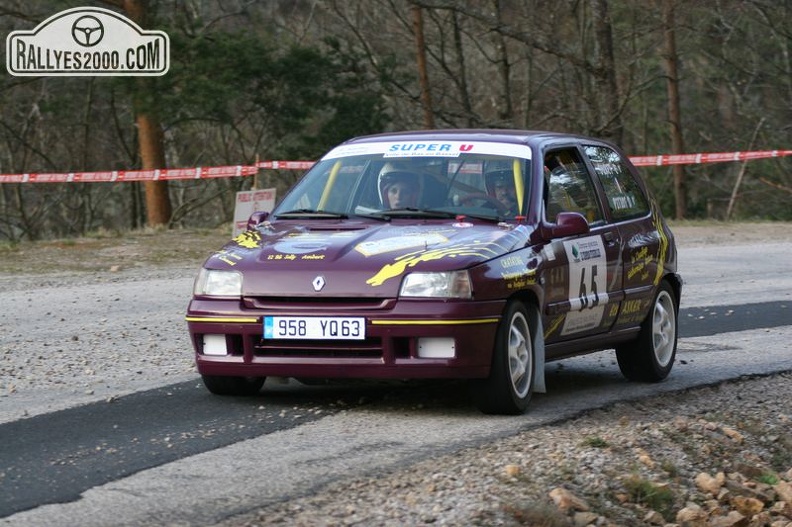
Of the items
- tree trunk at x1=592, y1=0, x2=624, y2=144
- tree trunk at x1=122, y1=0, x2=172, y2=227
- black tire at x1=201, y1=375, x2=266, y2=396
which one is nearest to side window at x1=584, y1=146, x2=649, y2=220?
black tire at x1=201, y1=375, x2=266, y2=396

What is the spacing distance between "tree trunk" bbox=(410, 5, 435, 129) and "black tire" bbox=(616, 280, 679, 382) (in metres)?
23.9

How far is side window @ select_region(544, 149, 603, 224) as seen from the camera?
8281 millimetres

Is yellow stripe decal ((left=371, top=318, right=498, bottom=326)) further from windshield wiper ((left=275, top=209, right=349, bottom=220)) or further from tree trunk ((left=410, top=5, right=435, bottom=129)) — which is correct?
tree trunk ((left=410, top=5, right=435, bottom=129))

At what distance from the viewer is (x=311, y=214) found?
830 cm

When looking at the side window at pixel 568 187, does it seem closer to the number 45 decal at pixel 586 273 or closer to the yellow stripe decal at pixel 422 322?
the number 45 decal at pixel 586 273

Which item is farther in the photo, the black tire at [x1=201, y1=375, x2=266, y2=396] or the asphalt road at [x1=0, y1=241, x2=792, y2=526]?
the black tire at [x1=201, y1=375, x2=266, y2=396]

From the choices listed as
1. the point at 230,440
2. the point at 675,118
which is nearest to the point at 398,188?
the point at 230,440

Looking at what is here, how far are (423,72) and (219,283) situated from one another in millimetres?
26845

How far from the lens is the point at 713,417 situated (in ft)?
25.6

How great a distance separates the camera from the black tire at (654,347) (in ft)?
29.9

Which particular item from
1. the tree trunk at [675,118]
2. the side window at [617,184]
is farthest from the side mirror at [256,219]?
the tree trunk at [675,118]

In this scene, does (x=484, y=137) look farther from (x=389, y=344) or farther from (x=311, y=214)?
(x=389, y=344)

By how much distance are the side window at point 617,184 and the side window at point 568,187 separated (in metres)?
0.20

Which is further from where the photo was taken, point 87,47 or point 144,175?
point 87,47
